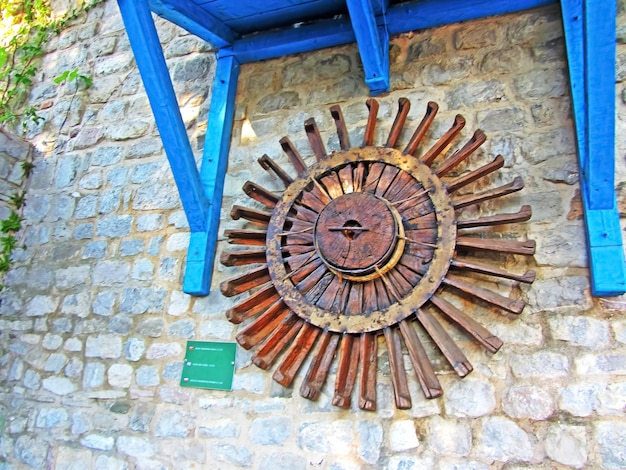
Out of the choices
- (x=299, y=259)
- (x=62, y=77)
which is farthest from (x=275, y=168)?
(x=62, y=77)

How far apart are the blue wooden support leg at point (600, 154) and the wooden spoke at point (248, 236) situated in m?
1.15

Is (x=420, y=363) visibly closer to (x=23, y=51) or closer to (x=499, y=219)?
(x=499, y=219)

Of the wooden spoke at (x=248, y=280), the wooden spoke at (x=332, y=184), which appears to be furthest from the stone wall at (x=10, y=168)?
the wooden spoke at (x=332, y=184)

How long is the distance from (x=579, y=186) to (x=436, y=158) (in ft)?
1.62

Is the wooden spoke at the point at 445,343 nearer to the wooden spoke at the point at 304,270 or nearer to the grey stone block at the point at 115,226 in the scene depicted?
the wooden spoke at the point at 304,270

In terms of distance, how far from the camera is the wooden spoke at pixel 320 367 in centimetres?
173

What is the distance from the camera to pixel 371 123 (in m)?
1.97

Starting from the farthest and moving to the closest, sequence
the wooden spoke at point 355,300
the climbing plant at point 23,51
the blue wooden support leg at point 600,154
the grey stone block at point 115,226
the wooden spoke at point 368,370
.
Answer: the climbing plant at point 23,51 < the grey stone block at point 115,226 < the wooden spoke at point 355,300 < the wooden spoke at point 368,370 < the blue wooden support leg at point 600,154

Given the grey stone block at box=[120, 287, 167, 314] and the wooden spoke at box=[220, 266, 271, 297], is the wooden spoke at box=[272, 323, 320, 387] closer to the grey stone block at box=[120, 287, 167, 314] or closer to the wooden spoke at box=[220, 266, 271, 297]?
the wooden spoke at box=[220, 266, 271, 297]

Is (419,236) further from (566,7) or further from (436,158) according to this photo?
(566,7)

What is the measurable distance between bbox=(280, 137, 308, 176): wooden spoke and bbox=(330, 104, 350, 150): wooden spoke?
0.58ft

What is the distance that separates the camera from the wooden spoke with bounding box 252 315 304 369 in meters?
1.84

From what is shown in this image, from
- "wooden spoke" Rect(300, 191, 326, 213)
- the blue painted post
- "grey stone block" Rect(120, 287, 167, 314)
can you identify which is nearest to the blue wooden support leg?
"wooden spoke" Rect(300, 191, 326, 213)

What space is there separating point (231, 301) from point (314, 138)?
29.3 inches
